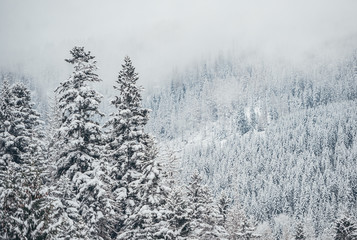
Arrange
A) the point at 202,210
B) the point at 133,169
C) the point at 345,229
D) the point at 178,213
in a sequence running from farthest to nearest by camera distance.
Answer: the point at 345,229 < the point at 202,210 < the point at 178,213 < the point at 133,169

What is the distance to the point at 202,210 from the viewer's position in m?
27.0

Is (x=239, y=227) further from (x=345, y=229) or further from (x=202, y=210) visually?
(x=345, y=229)

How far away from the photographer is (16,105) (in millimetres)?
24703

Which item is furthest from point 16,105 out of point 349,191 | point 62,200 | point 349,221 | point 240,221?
point 349,191

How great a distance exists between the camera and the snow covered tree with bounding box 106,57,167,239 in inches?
798

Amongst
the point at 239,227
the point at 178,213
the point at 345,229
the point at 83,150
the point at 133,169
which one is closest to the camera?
the point at 83,150

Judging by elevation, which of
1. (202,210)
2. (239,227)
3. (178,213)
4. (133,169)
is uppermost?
(133,169)

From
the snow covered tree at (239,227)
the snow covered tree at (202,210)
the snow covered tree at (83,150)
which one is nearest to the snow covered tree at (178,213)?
the snow covered tree at (202,210)

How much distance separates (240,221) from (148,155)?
806 inches

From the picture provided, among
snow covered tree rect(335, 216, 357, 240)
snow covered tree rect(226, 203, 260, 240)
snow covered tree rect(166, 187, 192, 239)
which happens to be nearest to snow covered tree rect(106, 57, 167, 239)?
snow covered tree rect(166, 187, 192, 239)

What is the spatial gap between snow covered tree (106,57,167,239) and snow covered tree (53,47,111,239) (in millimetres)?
1209

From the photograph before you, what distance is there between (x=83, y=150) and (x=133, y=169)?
3.32 metres

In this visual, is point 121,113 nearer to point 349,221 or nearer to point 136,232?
point 136,232

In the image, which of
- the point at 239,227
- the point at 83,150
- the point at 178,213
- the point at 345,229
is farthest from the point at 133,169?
the point at 345,229
